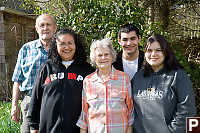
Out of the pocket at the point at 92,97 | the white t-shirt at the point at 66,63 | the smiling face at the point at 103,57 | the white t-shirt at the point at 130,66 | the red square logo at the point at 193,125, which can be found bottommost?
the red square logo at the point at 193,125

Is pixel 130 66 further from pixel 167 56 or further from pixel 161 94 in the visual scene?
pixel 161 94

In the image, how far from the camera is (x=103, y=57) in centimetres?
217

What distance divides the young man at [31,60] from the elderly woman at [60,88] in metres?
0.38

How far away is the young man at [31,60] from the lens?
2744 mm

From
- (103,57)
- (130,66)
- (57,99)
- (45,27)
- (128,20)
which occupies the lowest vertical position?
(57,99)

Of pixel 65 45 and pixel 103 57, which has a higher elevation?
pixel 65 45

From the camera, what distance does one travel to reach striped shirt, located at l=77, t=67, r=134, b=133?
2.10 meters

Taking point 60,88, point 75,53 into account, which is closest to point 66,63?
point 75,53

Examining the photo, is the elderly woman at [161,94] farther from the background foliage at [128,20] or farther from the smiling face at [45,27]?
the background foliage at [128,20]

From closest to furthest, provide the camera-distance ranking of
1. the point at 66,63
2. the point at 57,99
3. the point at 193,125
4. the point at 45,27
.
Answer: the point at 193,125 → the point at 57,99 → the point at 66,63 → the point at 45,27

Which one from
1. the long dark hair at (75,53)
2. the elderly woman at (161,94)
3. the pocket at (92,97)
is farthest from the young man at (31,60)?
the elderly woman at (161,94)

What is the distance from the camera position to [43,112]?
2.26m

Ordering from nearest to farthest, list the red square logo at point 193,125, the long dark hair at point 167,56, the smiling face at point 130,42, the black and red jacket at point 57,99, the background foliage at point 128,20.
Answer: the red square logo at point 193,125, the long dark hair at point 167,56, the black and red jacket at point 57,99, the smiling face at point 130,42, the background foliage at point 128,20

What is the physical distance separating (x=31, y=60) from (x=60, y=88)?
27.8 inches
